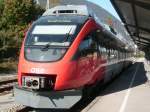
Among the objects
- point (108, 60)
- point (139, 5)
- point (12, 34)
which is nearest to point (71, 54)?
point (108, 60)

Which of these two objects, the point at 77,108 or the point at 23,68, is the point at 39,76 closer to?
the point at 23,68

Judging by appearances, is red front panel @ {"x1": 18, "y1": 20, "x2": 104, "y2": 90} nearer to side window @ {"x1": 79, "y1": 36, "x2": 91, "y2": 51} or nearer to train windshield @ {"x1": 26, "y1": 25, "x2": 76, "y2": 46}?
side window @ {"x1": 79, "y1": 36, "x2": 91, "y2": 51}

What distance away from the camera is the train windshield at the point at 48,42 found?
13727 millimetres

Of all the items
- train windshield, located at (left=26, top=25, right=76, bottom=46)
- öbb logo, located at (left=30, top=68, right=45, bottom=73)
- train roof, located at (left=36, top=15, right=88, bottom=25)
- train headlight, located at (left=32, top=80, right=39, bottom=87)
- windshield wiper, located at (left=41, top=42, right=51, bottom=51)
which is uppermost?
train roof, located at (left=36, top=15, right=88, bottom=25)

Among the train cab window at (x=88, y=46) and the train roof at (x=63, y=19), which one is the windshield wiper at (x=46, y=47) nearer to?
the train cab window at (x=88, y=46)

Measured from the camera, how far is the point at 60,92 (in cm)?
1316

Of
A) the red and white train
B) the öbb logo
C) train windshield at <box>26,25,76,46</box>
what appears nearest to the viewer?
the red and white train

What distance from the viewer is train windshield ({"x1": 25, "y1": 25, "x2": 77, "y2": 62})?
13727mm

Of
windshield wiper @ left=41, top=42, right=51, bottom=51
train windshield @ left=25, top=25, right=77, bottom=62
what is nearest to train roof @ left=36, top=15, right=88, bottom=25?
train windshield @ left=25, top=25, right=77, bottom=62

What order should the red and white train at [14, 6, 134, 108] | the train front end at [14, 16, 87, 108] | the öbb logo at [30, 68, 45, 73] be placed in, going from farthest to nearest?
the öbb logo at [30, 68, 45, 73]
the red and white train at [14, 6, 134, 108]
the train front end at [14, 16, 87, 108]

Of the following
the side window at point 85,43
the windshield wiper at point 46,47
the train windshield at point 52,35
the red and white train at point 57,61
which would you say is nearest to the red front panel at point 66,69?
the red and white train at point 57,61

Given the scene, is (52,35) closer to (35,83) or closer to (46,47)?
(46,47)

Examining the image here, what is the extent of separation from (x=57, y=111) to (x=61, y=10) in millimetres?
4004

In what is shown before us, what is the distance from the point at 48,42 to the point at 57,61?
850 millimetres
